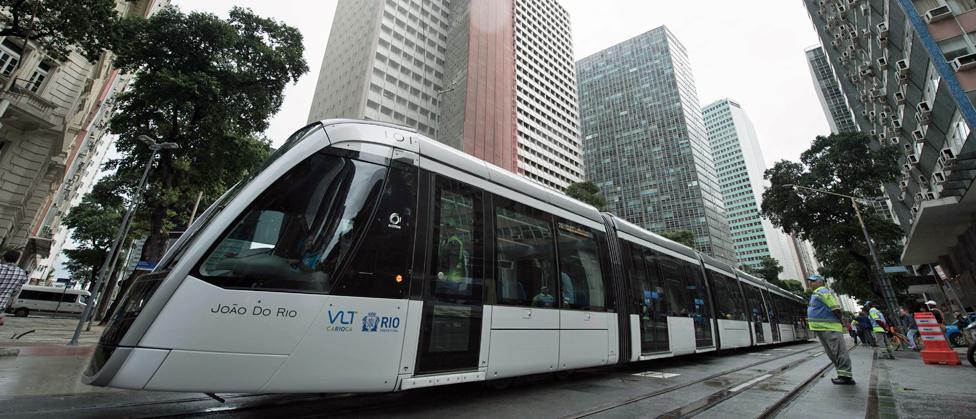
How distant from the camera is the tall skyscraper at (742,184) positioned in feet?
376

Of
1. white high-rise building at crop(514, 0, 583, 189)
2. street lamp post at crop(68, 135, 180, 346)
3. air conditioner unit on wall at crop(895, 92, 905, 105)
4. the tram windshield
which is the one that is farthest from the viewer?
white high-rise building at crop(514, 0, 583, 189)

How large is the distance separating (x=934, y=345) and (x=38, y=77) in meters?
35.1

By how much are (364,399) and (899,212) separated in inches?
1721

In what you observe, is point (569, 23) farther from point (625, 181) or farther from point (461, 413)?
point (461, 413)

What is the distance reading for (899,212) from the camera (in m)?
30.1

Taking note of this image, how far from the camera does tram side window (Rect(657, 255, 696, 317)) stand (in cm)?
851

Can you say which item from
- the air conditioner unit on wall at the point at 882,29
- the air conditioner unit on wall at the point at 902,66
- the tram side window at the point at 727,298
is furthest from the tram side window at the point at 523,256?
the air conditioner unit on wall at the point at 882,29

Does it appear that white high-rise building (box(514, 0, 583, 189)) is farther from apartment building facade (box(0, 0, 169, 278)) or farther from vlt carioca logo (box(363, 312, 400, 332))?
vlt carioca logo (box(363, 312, 400, 332))

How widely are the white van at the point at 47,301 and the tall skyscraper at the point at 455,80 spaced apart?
33.7m

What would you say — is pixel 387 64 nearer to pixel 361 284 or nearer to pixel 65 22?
pixel 65 22

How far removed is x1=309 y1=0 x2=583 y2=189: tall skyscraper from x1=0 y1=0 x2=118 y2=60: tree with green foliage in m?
38.8

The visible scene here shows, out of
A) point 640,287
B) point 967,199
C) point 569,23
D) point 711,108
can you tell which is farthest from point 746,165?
point 640,287

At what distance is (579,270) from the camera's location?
6.05m

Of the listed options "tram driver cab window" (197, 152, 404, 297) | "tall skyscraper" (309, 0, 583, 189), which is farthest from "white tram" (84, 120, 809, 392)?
"tall skyscraper" (309, 0, 583, 189)
